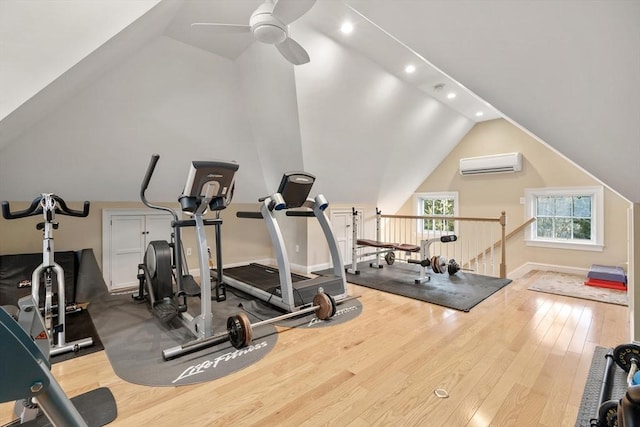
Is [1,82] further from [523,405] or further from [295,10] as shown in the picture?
[523,405]

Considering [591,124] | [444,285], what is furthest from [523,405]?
[444,285]

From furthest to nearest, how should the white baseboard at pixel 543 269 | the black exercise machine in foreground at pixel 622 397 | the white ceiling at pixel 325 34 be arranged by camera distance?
the white baseboard at pixel 543 269 < the white ceiling at pixel 325 34 < the black exercise machine in foreground at pixel 622 397

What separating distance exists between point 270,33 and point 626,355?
3266 millimetres

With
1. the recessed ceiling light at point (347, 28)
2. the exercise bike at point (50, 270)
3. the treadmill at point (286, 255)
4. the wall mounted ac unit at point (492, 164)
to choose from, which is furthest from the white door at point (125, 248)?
the wall mounted ac unit at point (492, 164)

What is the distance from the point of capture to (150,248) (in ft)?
11.1

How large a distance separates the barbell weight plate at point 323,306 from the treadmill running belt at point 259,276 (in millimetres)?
692

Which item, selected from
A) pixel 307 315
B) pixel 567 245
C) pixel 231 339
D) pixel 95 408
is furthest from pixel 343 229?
pixel 95 408

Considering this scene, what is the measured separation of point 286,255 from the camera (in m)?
3.05

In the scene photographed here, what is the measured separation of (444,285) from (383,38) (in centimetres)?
334

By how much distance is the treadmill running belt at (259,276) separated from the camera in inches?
148

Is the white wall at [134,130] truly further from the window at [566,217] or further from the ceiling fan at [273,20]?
the window at [566,217]

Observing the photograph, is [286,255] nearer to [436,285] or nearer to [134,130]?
[436,285]

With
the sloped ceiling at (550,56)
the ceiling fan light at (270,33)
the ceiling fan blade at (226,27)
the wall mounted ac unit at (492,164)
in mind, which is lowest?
the sloped ceiling at (550,56)

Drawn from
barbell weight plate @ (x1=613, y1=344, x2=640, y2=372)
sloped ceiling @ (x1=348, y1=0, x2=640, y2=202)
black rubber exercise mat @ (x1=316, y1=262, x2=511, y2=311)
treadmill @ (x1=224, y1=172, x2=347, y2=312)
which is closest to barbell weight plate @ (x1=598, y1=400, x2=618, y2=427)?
barbell weight plate @ (x1=613, y1=344, x2=640, y2=372)
